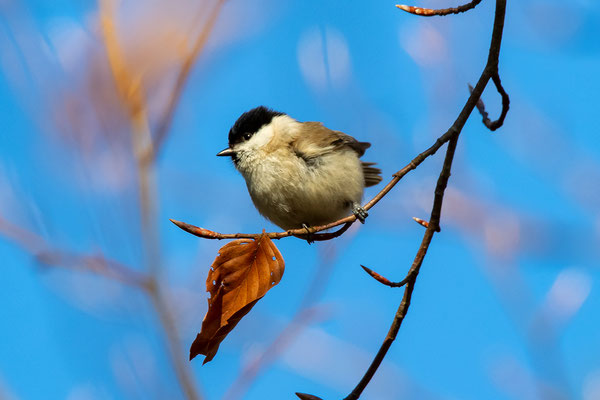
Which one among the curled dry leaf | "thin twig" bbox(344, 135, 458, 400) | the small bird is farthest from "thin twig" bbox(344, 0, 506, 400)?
the small bird

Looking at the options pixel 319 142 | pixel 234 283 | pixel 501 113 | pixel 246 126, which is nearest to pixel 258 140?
pixel 246 126

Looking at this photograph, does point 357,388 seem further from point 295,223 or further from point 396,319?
point 295,223

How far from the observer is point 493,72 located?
186 centimetres

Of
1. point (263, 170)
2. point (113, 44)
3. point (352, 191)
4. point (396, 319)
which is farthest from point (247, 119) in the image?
point (396, 319)

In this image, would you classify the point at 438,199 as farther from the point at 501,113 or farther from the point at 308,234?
the point at 308,234

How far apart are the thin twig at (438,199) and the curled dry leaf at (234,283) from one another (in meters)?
0.36

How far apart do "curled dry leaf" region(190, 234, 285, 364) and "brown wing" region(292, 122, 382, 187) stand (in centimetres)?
144

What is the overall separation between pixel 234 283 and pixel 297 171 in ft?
4.81

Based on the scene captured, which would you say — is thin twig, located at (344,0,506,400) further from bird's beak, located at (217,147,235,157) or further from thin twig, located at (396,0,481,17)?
bird's beak, located at (217,147,235,157)

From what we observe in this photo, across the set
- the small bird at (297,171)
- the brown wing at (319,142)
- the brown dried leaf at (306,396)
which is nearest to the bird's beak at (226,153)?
the small bird at (297,171)

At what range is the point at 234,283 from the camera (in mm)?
1723

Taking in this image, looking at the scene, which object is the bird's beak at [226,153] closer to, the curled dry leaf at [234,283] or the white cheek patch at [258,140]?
the white cheek patch at [258,140]

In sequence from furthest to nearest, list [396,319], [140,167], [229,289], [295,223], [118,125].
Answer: [295,223] → [118,125] → [140,167] → [229,289] → [396,319]

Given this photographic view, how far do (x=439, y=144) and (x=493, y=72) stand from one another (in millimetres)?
284
